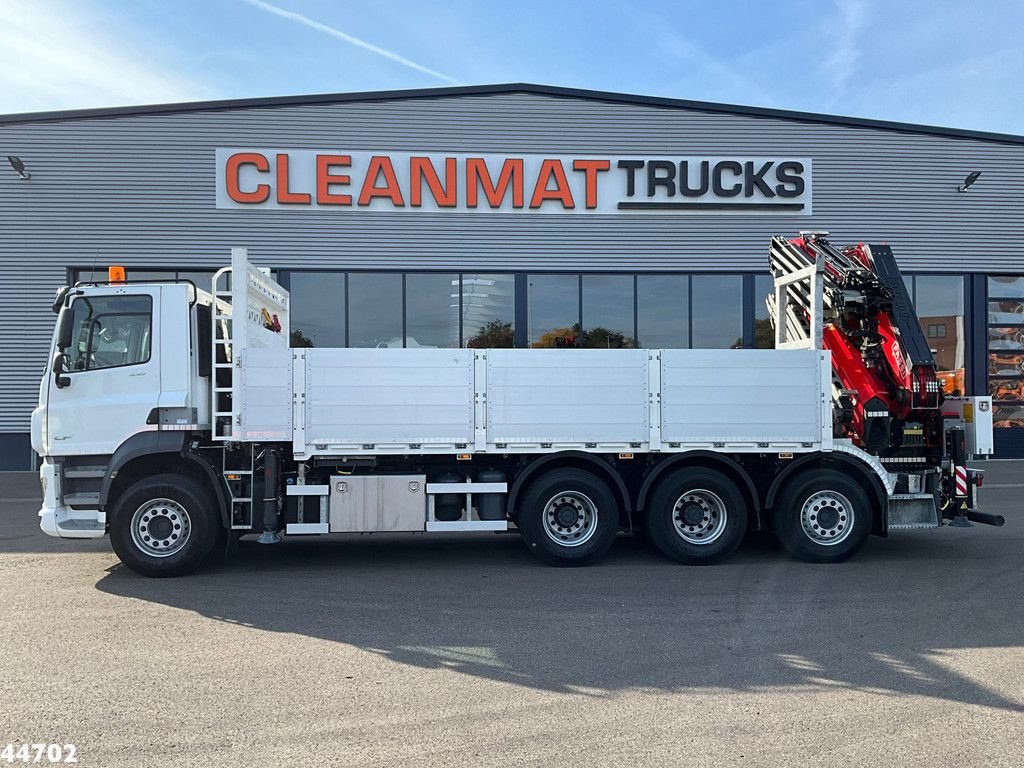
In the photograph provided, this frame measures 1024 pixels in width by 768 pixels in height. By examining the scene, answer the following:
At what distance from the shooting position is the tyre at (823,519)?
7957mm

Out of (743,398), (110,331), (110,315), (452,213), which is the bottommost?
(743,398)

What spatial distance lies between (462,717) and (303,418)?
13.3 feet

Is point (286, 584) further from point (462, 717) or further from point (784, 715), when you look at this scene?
point (784, 715)

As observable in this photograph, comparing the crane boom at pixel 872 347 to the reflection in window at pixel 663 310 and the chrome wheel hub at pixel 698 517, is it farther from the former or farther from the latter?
the reflection in window at pixel 663 310

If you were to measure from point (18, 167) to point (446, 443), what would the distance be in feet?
45.7

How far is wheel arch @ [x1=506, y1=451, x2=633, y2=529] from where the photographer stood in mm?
7812

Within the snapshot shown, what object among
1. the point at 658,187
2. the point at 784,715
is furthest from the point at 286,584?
the point at 658,187

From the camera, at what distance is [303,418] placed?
7.57 meters

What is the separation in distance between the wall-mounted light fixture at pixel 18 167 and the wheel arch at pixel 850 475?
16.3m

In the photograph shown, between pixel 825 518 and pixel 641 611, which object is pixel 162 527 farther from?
pixel 825 518

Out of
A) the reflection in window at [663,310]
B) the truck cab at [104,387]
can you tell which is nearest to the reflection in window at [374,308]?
the reflection in window at [663,310]

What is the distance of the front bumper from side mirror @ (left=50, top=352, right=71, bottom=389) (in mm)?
769

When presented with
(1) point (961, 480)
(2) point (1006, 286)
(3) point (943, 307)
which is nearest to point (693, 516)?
(1) point (961, 480)

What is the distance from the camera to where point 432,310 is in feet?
56.7
